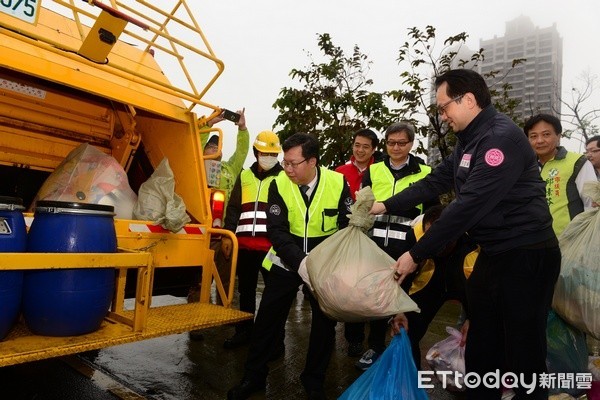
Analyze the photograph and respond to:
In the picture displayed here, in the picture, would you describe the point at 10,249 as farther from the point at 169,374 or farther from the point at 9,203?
the point at 169,374

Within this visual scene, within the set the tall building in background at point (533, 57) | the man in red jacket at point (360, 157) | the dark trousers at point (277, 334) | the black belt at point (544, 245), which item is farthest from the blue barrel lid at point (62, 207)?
the tall building in background at point (533, 57)

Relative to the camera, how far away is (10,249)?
6.15 feet

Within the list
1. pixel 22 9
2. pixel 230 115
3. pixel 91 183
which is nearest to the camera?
pixel 22 9

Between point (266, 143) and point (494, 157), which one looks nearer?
point (494, 157)

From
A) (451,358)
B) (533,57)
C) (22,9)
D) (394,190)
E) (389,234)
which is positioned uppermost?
(533,57)

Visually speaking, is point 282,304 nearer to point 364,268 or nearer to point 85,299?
point 364,268

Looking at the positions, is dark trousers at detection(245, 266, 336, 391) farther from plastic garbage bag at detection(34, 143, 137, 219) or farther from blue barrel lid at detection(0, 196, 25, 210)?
blue barrel lid at detection(0, 196, 25, 210)

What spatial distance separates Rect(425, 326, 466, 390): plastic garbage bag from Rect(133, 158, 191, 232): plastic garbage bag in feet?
5.98

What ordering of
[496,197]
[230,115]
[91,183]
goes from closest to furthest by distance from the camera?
[496,197], [91,183], [230,115]

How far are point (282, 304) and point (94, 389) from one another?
1259 millimetres

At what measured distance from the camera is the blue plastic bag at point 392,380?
81.7 inches

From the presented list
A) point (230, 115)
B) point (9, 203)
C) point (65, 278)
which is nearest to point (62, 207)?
point (9, 203)

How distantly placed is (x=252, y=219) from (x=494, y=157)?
2146mm

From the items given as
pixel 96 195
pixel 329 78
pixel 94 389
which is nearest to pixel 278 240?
pixel 96 195
